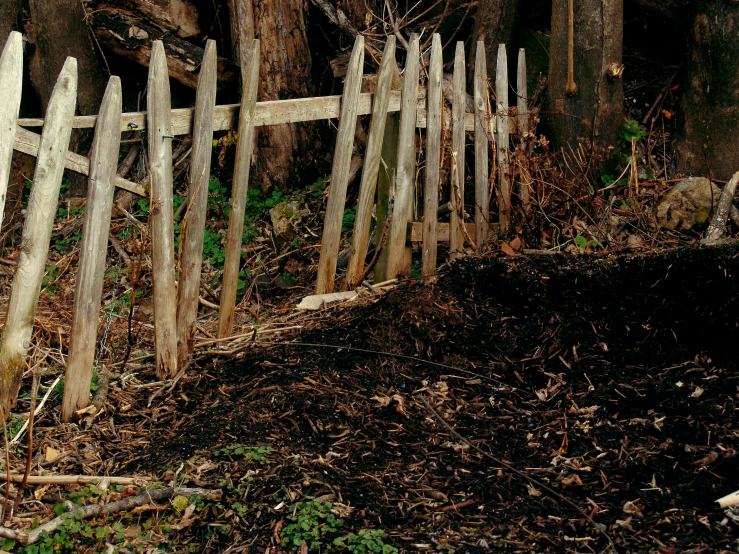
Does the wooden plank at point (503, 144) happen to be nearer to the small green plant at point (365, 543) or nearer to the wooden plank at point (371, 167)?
the wooden plank at point (371, 167)

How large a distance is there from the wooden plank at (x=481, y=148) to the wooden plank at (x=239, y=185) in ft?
6.47

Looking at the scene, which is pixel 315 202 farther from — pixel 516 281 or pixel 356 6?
pixel 516 281

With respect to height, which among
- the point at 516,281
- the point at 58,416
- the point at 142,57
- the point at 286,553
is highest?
the point at 142,57

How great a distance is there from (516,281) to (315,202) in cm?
288

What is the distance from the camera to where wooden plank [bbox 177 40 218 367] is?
424 centimetres

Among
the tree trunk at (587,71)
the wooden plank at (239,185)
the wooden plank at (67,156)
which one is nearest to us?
the wooden plank at (67,156)

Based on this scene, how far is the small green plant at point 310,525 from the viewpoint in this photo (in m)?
2.97

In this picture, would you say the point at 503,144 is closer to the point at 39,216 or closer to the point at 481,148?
the point at 481,148

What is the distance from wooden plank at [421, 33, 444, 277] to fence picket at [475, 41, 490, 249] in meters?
0.46

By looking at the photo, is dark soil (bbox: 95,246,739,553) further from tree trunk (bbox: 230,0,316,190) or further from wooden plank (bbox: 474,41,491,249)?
tree trunk (bbox: 230,0,316,190)

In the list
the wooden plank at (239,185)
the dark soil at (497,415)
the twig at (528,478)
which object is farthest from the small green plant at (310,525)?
the wooden plank at (239,185)

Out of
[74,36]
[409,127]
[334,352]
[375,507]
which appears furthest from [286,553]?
[74,36]

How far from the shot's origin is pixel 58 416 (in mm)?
3979

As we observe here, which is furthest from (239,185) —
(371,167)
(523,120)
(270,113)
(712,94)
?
(712,94)
